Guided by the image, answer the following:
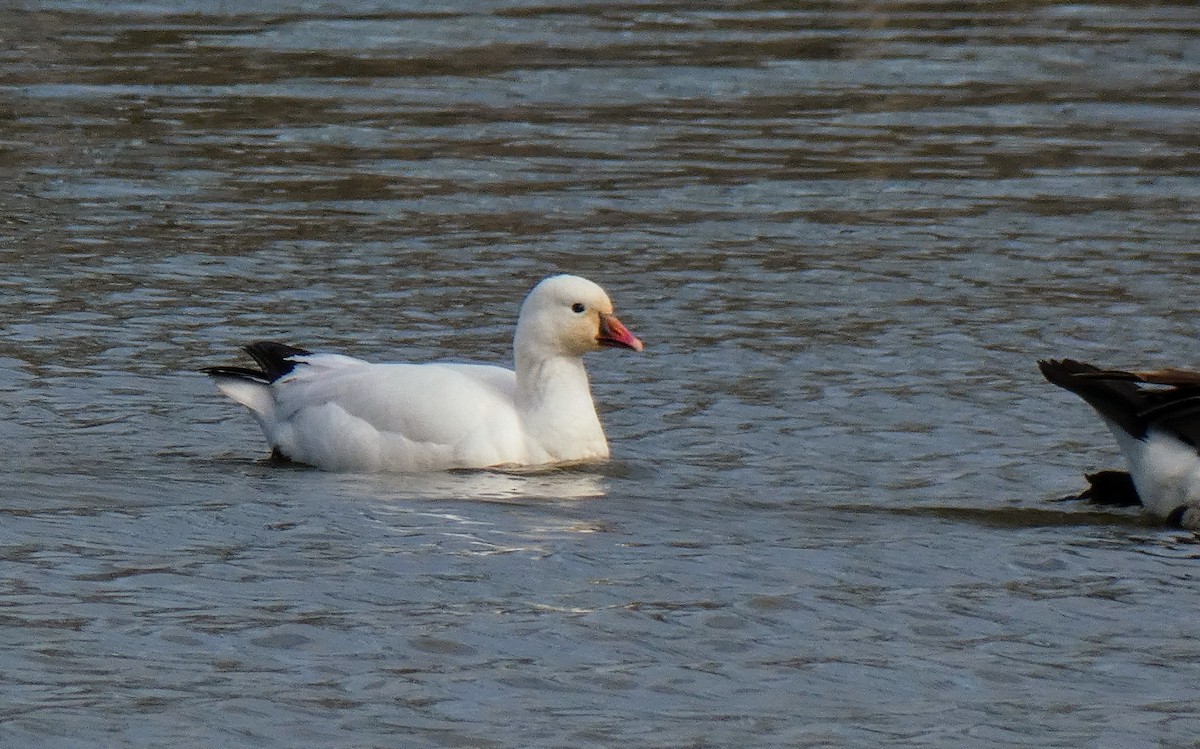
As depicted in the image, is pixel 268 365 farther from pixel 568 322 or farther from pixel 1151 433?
pixel 1151 433

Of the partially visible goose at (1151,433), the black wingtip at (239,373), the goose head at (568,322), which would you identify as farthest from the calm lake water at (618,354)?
the goose head at (568,322)

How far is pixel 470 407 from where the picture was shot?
375 inches

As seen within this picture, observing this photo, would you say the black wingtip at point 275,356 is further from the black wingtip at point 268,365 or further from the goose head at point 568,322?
the goose head at point 568,322

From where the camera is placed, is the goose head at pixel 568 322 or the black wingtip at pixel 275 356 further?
the black wingtip at pixel 275 356

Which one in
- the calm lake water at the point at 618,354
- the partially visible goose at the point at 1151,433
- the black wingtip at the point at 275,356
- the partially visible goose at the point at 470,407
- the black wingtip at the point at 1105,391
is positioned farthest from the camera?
the black wingtip at the point at 275,356

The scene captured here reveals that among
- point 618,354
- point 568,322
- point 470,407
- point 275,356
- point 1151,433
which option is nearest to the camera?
point 1151,433

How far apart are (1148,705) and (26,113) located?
43.7 feet

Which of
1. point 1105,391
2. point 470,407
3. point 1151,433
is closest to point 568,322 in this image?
point 470,407

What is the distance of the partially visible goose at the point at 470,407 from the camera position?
948 cm

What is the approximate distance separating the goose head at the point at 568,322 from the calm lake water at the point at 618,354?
1.74 ft

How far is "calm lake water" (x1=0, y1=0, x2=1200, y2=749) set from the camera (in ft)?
22.1

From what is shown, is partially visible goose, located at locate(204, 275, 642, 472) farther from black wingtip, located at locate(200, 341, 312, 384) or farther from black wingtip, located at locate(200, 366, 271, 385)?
black wingtip, located at locate(200, 366, 271, 385)

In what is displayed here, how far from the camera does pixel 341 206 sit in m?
15.0

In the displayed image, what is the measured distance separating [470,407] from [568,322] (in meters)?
0.61
